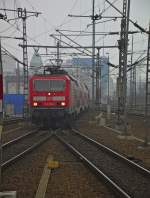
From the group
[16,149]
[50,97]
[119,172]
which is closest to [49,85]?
[50,97]

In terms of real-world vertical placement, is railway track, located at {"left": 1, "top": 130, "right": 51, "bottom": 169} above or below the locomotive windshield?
below

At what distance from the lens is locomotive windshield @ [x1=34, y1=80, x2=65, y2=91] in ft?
91.1

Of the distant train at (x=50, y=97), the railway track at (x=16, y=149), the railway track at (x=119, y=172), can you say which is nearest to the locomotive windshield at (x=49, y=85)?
the distant train at (x=50, y=97)

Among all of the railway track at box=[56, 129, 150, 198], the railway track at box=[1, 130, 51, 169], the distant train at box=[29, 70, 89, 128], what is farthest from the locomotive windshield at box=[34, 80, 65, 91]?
the railway track at box=[56, 129, 150, 198]

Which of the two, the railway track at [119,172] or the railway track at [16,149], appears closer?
the railway track at [119,172]

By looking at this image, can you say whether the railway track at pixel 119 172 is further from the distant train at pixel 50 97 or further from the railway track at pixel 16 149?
the distant train at pixel 50 97

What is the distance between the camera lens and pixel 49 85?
1098 inches

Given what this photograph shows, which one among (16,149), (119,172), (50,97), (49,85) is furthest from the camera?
(49,85)

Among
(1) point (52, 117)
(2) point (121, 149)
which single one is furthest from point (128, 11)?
(1) point (52, 117)

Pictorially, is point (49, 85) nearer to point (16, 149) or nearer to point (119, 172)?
point (16, 149)

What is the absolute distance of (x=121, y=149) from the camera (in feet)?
59.5

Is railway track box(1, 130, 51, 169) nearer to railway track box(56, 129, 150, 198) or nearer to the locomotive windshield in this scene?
railway track box(56, 129, 150, 198)

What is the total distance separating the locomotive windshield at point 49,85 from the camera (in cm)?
2778

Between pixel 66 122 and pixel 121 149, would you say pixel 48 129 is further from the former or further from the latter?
pixel 121 149
